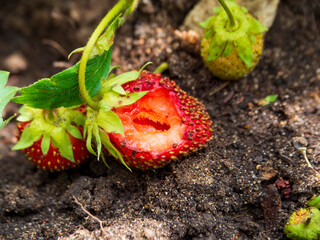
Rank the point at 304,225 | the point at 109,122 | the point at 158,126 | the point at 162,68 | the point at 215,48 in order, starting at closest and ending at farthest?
the point at 304,225, the point at 109,122, the point at 158,126, the point at 215,48, the point at 162,68

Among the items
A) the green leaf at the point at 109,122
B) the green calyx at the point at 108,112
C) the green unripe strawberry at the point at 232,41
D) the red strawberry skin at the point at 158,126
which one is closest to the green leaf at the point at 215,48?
the green unripe strawberry at the point at 232,41

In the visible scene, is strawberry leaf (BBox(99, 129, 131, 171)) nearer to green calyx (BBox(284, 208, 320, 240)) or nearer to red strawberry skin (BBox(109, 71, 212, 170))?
red strawberry skin (BBox(109, 71, 212, 170))

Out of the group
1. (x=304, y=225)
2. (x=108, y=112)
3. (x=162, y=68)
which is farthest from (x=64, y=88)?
(x=304, y=225)

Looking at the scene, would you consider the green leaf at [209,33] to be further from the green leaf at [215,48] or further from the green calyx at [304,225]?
the green calyx at [304,225]

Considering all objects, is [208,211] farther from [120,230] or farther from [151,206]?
[120,230]

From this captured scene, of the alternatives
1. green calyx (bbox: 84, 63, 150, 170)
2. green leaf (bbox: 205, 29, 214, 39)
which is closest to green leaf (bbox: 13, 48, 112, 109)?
green calyx (bbox: 84, 63, 150, 170)

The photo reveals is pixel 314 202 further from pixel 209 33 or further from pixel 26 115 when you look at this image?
pixel 26 115

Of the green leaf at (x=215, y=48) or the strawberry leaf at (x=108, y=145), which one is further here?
the green leaf at (x=215, y=48)
